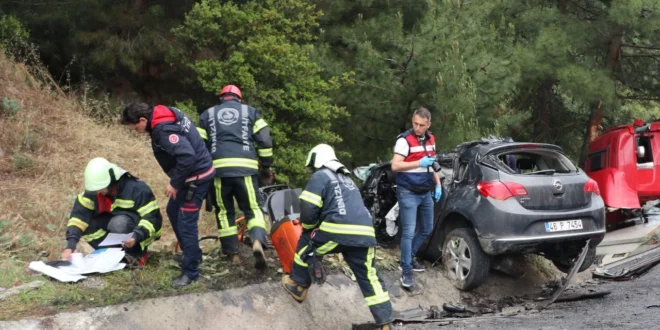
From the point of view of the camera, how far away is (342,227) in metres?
5.40

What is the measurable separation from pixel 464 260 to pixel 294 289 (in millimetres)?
2027

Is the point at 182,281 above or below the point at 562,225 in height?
below

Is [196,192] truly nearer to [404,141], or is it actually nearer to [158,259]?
[158,259]

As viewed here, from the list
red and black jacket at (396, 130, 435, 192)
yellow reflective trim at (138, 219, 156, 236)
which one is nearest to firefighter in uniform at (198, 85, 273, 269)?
yellow reflective trim at (138, 219, 156, 236)

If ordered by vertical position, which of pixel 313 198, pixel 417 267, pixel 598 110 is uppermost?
pixel 598 110

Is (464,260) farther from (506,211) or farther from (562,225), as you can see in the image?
(562,225)

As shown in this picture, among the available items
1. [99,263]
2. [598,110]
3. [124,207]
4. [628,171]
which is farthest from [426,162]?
[598,110]

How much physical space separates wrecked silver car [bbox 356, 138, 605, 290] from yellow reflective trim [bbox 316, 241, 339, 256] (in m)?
1.86

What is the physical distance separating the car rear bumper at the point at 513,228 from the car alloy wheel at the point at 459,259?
349mm

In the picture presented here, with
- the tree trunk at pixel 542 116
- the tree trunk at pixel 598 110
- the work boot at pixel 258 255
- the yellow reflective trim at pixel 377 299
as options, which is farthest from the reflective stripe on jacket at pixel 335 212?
the tree trunk at pixel 542 116

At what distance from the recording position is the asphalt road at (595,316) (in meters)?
5.41

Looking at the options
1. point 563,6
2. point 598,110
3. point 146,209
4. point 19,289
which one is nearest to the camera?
point 19,289

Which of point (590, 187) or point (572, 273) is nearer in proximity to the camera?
point (572, 273)

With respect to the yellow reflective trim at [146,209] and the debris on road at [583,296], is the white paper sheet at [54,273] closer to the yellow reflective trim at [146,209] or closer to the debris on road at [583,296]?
the yellow reflective trim at [146,209]
